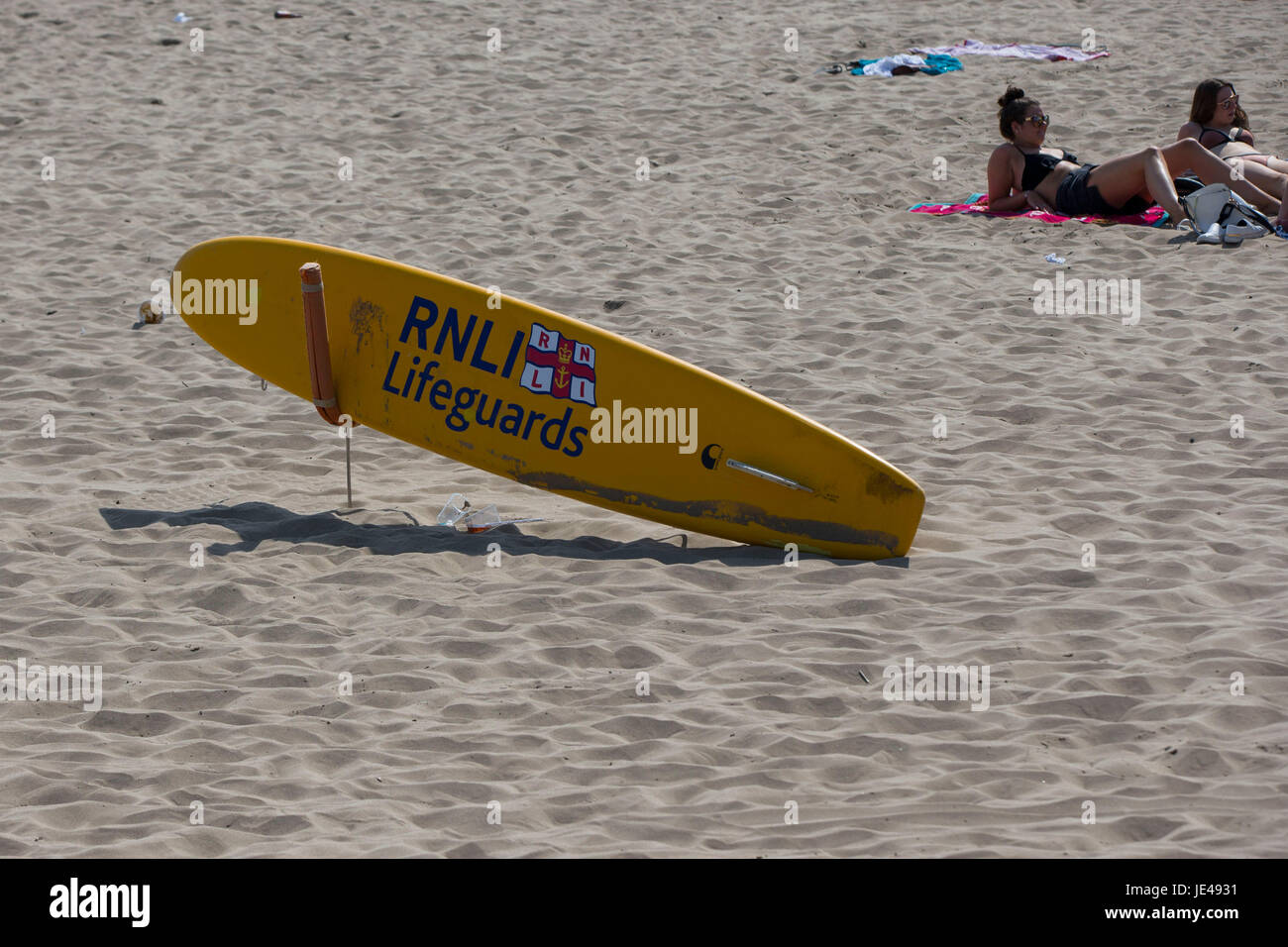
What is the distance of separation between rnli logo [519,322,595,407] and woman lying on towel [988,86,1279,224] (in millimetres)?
4226

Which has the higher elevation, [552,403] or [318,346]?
[318,346]

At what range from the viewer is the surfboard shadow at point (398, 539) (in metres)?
4.52

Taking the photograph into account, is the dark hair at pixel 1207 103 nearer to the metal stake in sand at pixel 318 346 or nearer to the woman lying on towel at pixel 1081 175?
the woman lying on towel at pixel 1081 175

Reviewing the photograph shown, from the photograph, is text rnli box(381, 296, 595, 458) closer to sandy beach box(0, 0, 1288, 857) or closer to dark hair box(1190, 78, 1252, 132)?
sandy beach box(0, 0, 1288, 857)

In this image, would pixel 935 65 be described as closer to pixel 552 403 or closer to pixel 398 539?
pixel 552 403

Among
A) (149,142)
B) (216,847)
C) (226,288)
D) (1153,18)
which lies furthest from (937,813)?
(1153,18)

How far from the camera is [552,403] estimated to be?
189 inches

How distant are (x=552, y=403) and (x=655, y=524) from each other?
58 cm

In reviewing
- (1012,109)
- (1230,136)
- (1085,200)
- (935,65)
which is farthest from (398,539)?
(935,65)

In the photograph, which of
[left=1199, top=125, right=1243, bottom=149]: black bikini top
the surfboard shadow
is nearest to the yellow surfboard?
the surfboard shadow

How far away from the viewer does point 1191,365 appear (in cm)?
595
